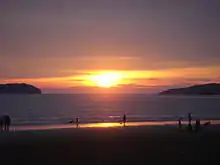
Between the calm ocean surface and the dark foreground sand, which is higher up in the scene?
the calm ocean surface

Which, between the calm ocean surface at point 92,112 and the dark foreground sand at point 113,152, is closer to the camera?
the dark foreground sand at point 113,152

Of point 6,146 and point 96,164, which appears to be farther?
point 6,146

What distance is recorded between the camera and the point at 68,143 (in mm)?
19672

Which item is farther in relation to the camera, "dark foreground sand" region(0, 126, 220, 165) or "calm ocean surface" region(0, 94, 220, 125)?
"calm ocean surface" region(0, 94, 220, 125)

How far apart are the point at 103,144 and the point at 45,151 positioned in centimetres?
346

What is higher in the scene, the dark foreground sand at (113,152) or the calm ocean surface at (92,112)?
the calm ocean surface at (92,112)

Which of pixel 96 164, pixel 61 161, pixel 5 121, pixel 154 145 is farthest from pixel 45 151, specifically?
pixel 5 121

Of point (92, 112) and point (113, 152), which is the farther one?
point (92, 112)

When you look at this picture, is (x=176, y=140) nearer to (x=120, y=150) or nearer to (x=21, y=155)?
(x=120, y=150)

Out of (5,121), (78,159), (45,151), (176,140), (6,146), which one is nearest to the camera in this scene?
(78,159)

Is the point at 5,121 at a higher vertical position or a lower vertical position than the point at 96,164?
higher

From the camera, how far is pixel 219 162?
14750mm

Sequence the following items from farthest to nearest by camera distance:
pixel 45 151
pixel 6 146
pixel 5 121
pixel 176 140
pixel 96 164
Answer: pixel 5 121, pixel 176 140, pixel 6 146, pixel 45 151, pixel 96 164

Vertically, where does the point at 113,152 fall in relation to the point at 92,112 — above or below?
below
